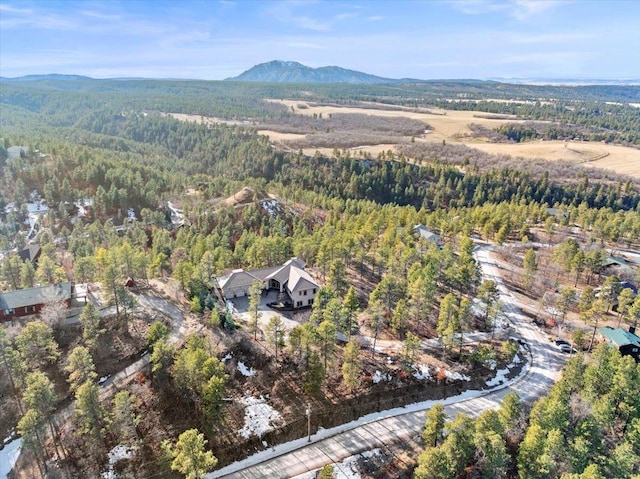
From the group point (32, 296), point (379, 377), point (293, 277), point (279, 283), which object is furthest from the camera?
point (279, 283)

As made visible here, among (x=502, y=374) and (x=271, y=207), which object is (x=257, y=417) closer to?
(x=502, y=374)

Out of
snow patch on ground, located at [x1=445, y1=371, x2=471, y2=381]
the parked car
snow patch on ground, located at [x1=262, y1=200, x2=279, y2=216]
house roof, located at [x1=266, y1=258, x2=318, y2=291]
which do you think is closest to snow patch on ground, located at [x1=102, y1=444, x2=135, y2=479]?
house roof, located at [x1=266, y1=258, x2=318, y2=291]

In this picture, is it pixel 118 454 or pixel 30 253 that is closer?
pixel 118 454

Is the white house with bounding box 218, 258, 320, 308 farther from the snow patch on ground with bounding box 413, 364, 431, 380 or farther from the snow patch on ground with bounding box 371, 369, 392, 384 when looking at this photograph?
the snow patch on ground with bounding box 413, 364, 431, 380

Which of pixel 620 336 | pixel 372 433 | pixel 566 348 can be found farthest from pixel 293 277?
pixel 620 336

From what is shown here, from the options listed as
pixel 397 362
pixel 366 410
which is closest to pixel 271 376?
pixel 366 410

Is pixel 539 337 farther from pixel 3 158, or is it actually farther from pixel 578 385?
pixel 3 158
